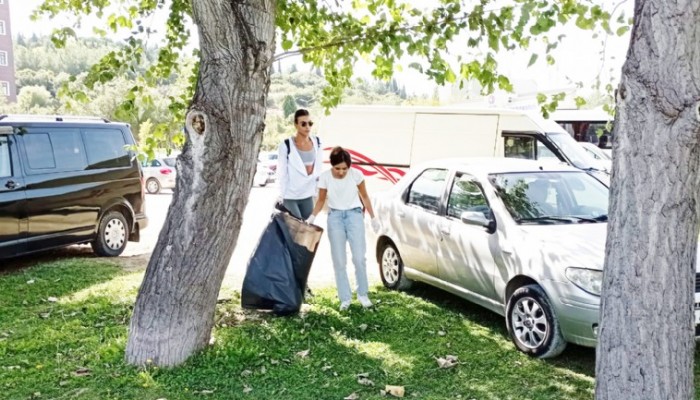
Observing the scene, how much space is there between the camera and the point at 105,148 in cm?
962

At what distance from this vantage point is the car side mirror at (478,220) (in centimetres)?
587

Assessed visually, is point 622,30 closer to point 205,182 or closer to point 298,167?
point 298,167

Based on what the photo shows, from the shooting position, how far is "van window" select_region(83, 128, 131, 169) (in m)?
9.42

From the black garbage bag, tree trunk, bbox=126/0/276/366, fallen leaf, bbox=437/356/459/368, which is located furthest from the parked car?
tree trunk, bbox=126/0/276/366

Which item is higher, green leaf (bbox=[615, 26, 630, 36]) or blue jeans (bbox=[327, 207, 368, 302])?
green leaf (bbox=[615, 26, 630, 36])

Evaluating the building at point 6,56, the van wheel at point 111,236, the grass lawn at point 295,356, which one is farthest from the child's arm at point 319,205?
the building at point 6,56

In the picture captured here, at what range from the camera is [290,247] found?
599cm

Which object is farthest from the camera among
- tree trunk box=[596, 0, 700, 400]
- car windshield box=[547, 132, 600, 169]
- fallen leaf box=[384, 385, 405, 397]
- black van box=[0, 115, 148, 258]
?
car windshield box=[547, 132, 600, 169]

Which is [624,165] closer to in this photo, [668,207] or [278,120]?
[668,207]

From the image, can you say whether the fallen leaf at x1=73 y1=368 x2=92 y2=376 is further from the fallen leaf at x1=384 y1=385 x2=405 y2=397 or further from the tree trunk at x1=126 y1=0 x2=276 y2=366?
the fallen leaf at x1=384 y1=385 x2=405 y2=397

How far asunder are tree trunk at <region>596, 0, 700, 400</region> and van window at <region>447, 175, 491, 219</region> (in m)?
2.93

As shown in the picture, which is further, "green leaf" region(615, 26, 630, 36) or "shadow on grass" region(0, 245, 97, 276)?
"shadow on grass" region(0, 245, 97, 276)

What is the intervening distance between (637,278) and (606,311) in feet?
0.78

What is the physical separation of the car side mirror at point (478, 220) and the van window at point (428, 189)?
2.31 ft
